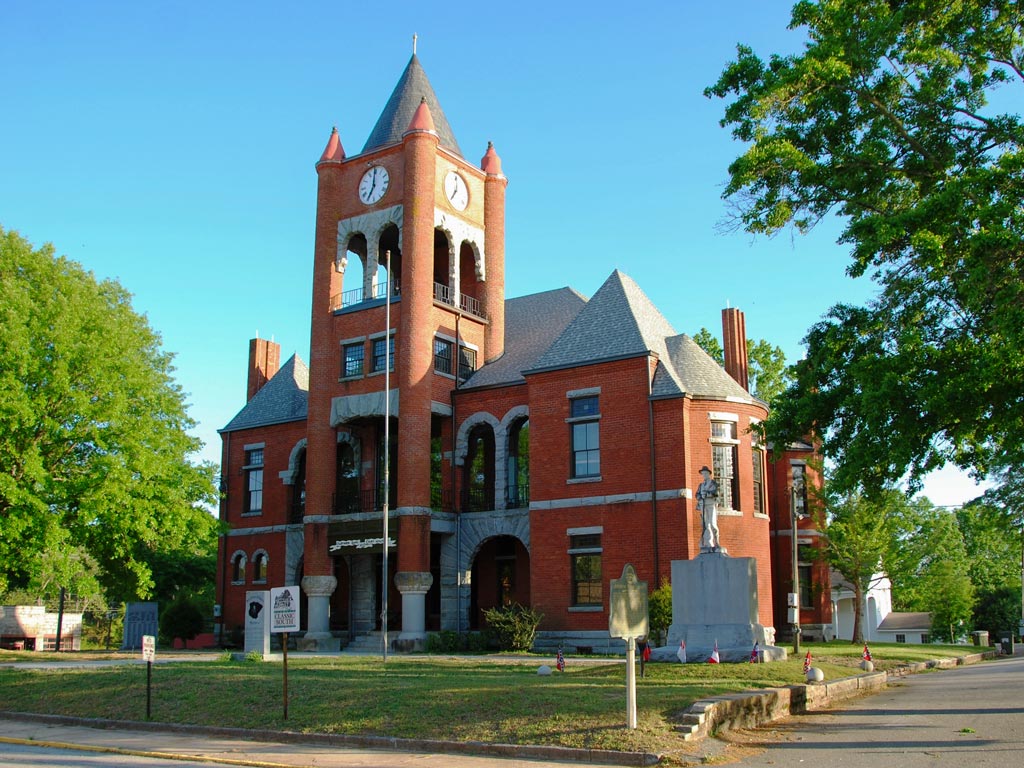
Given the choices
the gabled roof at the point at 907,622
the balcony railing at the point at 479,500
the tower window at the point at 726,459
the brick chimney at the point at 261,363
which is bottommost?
the gabled roof at the point at 907,622

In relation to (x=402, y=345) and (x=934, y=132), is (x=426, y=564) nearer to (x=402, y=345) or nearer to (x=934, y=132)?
(x=402, y=345)

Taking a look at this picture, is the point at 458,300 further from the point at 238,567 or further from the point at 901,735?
the point at 901,735

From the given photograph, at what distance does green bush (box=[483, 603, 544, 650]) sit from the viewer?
32219 mm

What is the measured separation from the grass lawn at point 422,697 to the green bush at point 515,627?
7764 millimetres

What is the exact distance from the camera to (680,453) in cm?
3172

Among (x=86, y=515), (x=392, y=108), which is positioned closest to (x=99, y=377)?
(x=86, y=515)

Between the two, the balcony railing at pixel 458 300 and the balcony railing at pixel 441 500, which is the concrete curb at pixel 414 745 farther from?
the balcony railing at pixel 458 300

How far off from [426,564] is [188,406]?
11122 mm

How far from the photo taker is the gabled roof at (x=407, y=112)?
40938mm

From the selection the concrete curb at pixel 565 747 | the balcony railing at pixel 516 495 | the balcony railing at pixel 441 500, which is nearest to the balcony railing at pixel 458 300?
the balcony railing at pixel 441 500

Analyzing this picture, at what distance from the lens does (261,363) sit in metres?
51.2

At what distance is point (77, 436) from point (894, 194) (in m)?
24.8

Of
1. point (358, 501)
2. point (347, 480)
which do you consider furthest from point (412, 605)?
point (347, 480)

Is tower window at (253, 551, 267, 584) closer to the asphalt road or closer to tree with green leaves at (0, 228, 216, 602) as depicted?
tree with green leaves at (0, 228, 216, 602)
